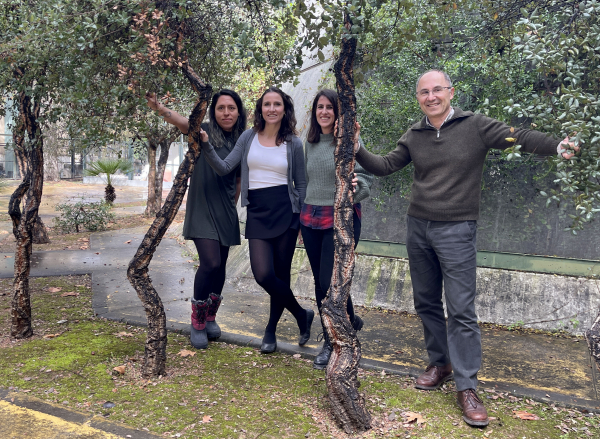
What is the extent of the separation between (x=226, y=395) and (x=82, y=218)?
925 cm

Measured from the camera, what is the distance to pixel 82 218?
1152 centimetres

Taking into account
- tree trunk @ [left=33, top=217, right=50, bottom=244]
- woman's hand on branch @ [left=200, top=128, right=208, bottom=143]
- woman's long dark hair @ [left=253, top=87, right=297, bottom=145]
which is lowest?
tree trunk @ [left=33, top=217, right=50, bottom=244]

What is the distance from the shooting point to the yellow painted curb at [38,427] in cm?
292

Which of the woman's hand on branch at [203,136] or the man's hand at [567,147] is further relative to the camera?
the woman's hand on branch at [203,136]

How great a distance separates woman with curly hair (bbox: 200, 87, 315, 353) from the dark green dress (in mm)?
260

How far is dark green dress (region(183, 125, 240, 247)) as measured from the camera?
13.7ft

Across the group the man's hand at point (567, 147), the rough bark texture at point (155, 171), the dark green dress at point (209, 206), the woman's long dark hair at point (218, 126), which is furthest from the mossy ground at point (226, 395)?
the rough bark texture at point (155, 171)

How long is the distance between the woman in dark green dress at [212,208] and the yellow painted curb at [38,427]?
143 cm

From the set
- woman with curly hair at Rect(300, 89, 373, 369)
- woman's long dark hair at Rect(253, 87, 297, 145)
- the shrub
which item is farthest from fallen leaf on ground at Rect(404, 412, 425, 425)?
the shrub

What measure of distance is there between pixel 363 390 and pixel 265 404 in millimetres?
706

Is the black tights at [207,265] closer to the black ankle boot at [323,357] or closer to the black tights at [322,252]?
the black tights at [322,252]

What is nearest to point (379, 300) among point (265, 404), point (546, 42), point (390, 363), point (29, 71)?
point (390, 363)

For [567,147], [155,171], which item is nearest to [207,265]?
[567,147]

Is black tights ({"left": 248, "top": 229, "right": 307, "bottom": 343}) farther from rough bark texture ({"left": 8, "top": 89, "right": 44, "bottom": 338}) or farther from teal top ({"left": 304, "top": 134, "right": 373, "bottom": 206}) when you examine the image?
rough bark texture ({"left": 8, "top": 89, "right": 44, "bottom": 338})
